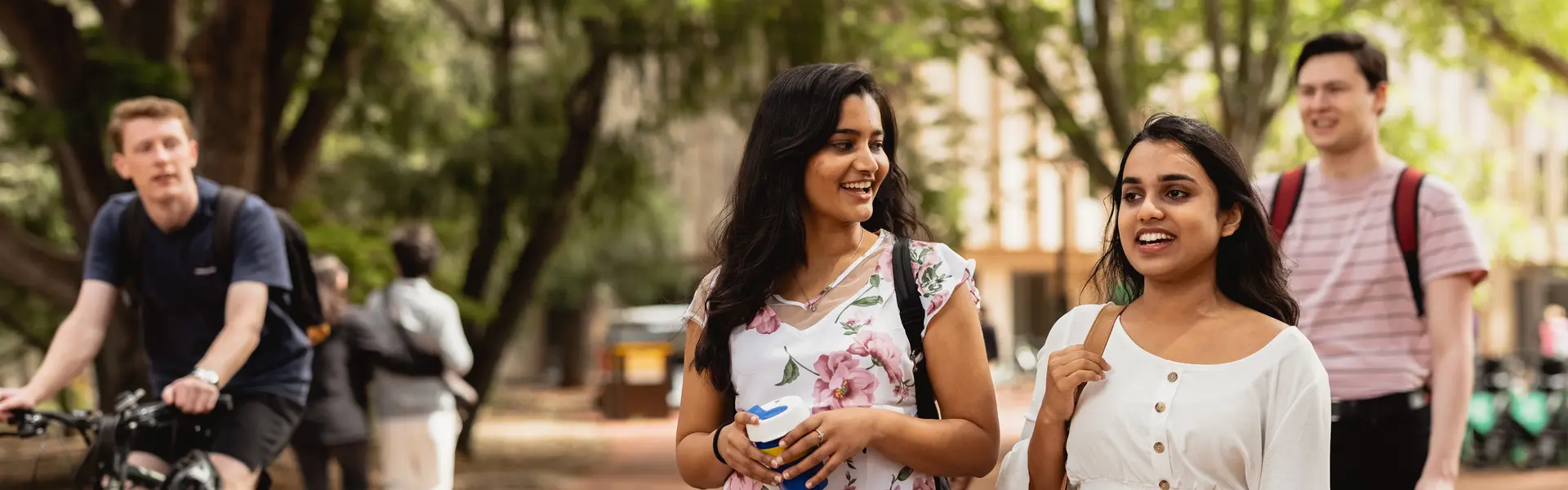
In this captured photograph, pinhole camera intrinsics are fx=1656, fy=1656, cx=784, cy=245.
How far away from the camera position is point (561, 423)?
29.1 m

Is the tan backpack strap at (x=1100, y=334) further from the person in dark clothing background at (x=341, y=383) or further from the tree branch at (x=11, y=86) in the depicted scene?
the tree branch at (x=11, y=86)

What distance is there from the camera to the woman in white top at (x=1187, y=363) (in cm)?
290

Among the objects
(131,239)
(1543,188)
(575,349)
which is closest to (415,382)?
(131,239)

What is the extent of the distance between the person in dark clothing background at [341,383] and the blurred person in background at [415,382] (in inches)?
3.3

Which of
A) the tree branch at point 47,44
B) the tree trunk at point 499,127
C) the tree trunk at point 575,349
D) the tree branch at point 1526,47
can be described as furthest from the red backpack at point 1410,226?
the tree trunk at point 575,349


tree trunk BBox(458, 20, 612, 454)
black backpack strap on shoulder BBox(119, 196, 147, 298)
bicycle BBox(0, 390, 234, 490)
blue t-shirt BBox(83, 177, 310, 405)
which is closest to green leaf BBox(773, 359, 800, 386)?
bicycle BBox(0, 390, 234, 490)

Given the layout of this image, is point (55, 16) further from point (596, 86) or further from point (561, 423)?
point (561, 423)

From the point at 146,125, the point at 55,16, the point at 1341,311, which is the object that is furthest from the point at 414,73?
the point at 1341,311

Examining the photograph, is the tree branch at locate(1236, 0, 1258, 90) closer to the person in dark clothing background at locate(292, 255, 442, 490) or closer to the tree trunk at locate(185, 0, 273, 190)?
the tree trunk at locate(185, 0, 273, 190)

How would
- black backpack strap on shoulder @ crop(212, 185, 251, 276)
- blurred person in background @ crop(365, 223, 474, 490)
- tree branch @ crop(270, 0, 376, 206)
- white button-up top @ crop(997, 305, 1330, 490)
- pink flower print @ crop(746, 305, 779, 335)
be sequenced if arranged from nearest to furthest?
white button-up top @ crop(997, 305, 1330, 490)
pink flower print @ crop(746, 305, 779, 335)
black backpack strap on shoulder @ crop(212, 185, 251, 276)
blurred person in background @ crop(365, 223, 474, 490)
tree branch @ crop(270, 0, 376, 206)

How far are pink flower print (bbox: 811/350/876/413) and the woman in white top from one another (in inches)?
12.3

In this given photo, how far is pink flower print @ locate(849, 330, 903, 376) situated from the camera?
3.30m

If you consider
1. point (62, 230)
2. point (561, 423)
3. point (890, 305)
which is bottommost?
point (561, 423)

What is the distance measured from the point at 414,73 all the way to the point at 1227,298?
47.6 feet
